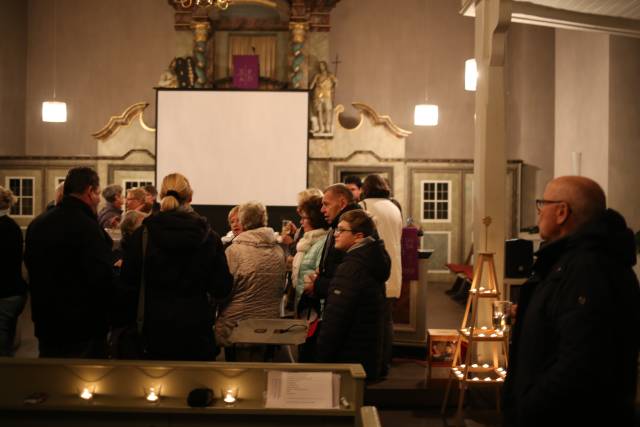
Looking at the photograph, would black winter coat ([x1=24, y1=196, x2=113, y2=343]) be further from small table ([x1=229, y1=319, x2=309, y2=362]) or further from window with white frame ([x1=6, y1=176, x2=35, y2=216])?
window with white frame ([x1=6, y1=176, x2=35, y2=216])

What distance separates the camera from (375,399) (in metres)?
5.26

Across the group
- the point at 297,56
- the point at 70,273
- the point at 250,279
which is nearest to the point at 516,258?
the point at 250,279

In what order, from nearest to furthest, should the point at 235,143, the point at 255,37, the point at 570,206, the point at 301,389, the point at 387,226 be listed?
the point at 570,206 < the point at 301,389 < the point at 387,226 < the point at 235,143 < the point at 255,37

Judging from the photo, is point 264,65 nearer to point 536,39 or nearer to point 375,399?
point 536,39

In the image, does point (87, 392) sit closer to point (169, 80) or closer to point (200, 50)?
point (169, 80)

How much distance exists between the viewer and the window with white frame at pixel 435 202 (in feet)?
40.7

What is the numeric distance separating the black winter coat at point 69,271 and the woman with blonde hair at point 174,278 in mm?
149

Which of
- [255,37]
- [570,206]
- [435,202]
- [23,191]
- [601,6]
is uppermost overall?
[255,37]

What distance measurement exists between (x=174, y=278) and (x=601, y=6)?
4.20 metres

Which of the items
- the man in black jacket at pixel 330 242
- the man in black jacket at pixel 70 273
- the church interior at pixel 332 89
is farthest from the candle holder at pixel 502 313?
the church interior at pixel 332 89

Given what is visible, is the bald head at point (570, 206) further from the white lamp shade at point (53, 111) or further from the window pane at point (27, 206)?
the window pane at point (27, 206)

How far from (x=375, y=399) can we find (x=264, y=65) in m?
8.95

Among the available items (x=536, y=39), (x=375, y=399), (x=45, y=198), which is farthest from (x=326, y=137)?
(x=375, y=399)

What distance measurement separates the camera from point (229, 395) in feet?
10.3
